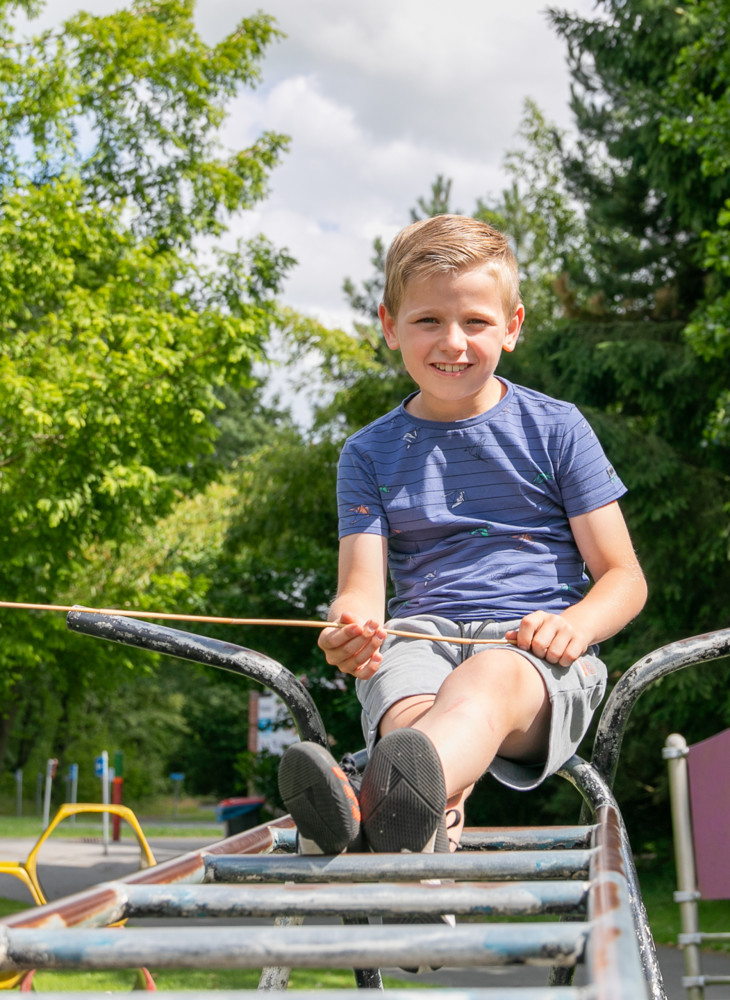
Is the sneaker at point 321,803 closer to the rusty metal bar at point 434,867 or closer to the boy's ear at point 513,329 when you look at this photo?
the rusty metal bar at point 434,867

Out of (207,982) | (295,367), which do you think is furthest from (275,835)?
(295,367)

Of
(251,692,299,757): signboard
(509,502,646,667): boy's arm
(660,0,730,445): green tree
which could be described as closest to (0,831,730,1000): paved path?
(509,502,646,667): boy's arm

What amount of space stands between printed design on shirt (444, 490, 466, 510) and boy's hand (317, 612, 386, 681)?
45cm

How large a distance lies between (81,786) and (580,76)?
90.0ft

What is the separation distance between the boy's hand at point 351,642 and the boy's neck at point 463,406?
1.96 feet

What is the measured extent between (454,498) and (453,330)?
0.31m

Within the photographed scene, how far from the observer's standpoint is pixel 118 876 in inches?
459

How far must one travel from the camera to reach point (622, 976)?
61 cm

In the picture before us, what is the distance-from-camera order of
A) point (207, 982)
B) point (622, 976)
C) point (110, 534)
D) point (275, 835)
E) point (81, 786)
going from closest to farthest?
point (622, 976), point (275, 835), point (207, 982), point (110, 534), point (81, 786)

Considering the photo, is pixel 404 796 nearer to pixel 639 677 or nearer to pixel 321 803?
pixel 321 803

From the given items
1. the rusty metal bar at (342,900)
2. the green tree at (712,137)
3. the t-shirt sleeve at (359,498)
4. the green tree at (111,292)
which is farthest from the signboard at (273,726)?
the rusty metal bar at (342,900)

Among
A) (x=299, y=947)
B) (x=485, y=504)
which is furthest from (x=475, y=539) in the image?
(x=299, y=947)

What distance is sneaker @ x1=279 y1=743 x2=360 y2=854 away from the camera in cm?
111

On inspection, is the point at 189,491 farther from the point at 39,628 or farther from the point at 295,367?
the point at 295,367
